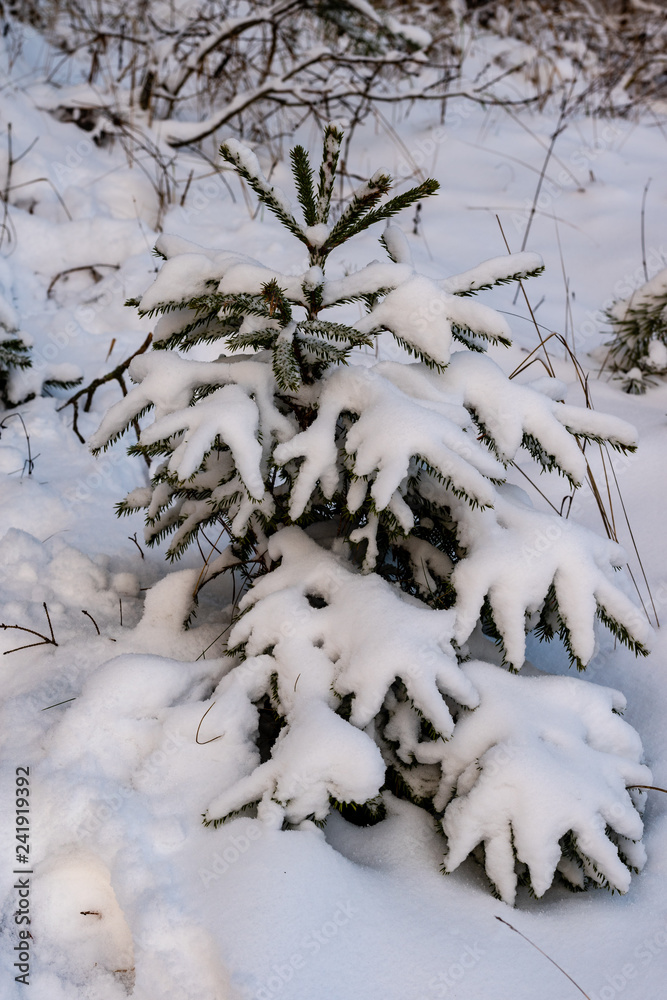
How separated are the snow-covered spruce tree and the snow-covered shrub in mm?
1521

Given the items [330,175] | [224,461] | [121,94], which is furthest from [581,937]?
[121,94]

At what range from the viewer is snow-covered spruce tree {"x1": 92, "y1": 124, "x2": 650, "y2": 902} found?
1.33 metres

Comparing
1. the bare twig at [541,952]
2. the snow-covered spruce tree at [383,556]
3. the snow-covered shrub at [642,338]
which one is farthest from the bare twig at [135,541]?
the snow-covered shrub at [642,338]

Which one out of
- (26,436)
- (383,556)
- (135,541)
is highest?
(383,556)

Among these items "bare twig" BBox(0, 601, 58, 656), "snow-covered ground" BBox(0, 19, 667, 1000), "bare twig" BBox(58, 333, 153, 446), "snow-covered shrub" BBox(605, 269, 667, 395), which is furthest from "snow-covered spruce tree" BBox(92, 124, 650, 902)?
"snow-covered shrub" BBox(605, 269, 667, 395)

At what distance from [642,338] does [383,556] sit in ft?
5.97

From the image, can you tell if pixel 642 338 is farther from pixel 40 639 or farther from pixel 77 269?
pixel 77 269

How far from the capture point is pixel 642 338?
2.95m

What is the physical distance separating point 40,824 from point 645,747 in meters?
1.21

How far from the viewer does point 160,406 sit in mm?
1500

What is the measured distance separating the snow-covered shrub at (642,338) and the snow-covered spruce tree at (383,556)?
4.99ft

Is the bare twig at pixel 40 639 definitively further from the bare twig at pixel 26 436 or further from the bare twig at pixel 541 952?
the bare twig at pixel 541 952

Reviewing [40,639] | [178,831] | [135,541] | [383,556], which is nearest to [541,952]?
[178,831]

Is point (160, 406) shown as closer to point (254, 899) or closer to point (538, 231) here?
point (254, 899)
